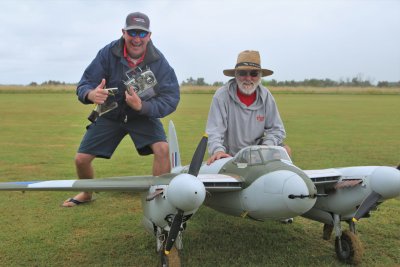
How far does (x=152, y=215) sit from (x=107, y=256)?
91 centimetres

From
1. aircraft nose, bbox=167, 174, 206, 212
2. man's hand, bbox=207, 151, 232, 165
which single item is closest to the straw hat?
man's hand, bbox=207, 151, 232, 165

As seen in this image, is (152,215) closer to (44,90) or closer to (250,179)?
(250,179)

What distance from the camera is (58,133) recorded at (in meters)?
19.1

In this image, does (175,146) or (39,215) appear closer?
(39,215)

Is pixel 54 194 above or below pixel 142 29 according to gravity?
below

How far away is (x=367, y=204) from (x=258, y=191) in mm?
1245

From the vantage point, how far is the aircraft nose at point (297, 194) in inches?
167

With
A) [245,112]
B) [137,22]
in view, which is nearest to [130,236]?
[245,112]

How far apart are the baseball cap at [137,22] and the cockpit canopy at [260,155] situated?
7.78 ft

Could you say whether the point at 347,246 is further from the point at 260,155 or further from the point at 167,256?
the point at 167,256

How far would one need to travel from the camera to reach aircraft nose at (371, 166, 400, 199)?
468 centimetres

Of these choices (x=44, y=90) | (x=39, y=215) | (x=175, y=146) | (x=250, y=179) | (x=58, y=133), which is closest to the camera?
(x=250, y=179)

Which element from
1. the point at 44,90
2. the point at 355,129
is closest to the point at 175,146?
the point at 355,129

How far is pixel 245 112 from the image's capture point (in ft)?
21.7
